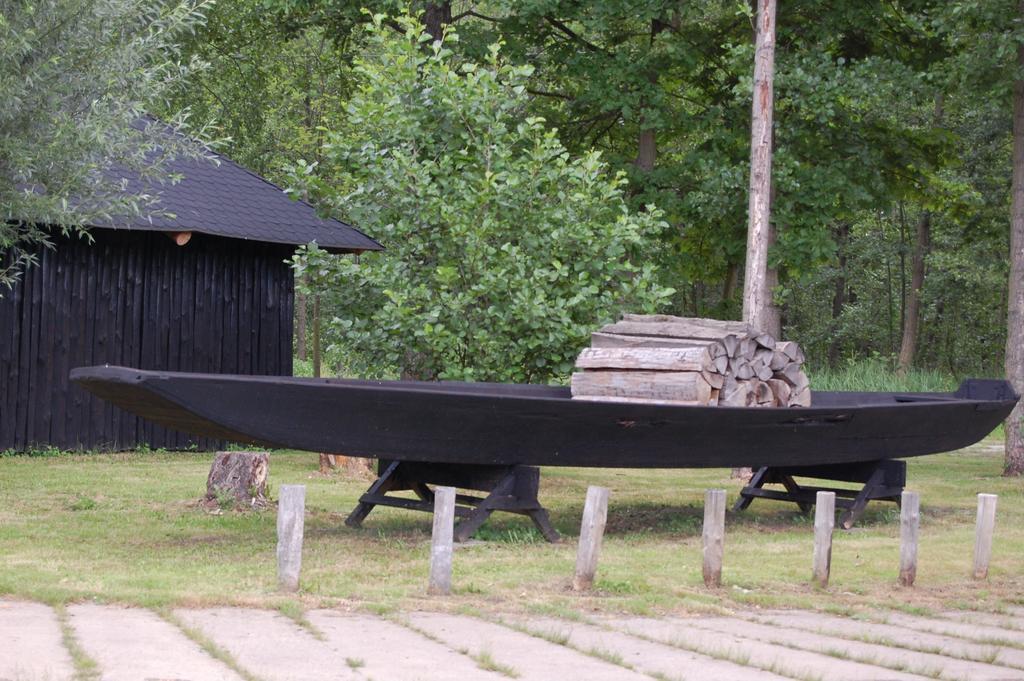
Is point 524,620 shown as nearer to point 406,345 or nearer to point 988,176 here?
point 406,345

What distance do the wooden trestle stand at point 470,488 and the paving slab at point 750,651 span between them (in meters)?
2.86

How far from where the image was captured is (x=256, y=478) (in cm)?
1098

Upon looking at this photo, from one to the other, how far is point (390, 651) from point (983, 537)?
4736mm

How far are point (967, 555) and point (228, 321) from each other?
10620mm

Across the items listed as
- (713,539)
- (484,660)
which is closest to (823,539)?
(713,539)

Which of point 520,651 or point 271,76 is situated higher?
point 271,76

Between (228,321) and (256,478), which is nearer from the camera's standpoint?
(256,478)

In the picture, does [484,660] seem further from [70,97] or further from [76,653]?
[70,97]

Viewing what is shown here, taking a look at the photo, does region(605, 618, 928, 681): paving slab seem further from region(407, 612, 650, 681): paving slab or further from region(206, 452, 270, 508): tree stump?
region(206, 452, 270, 508): tree stump

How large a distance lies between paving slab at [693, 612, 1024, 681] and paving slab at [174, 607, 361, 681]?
2094 millimetres

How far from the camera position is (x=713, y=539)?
7.66 metres

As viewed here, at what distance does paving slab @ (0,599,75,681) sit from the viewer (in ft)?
15.9

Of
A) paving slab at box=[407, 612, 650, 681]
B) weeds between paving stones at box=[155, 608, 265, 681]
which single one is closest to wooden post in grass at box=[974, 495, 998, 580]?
paving slab at box=[407, 612, 650, 681]

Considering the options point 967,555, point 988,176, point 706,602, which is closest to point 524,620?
point 706,602
